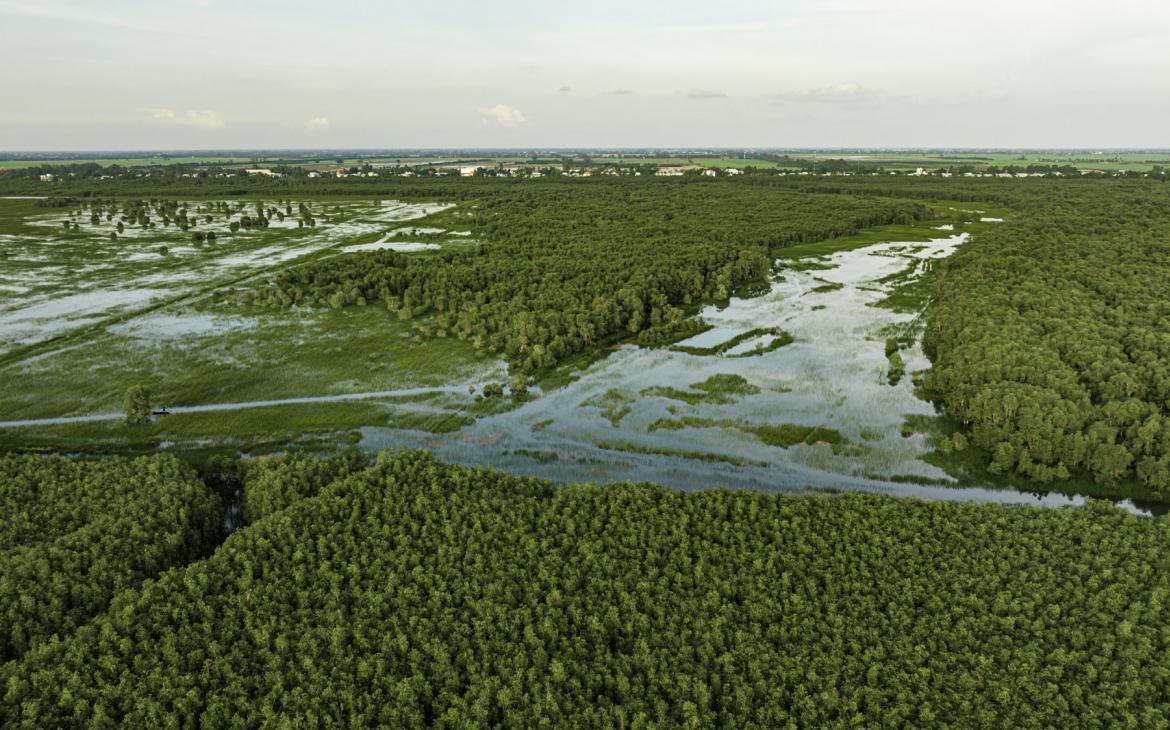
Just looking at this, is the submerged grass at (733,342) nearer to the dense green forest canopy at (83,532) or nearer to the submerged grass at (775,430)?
the submerged grass at (775,430)

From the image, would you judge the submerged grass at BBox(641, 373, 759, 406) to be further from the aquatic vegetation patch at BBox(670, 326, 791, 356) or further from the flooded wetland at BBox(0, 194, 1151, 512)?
the aquatic vegetation patch at BBox(670, 326, 791, 356)

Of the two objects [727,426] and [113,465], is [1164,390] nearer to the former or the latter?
[727,426]

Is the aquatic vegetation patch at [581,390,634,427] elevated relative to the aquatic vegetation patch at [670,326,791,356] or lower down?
lower down

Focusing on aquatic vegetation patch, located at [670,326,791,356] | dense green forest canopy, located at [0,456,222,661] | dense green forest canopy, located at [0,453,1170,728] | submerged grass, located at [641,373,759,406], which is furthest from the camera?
aquatic vegetation patch, located at [670,326,791,356]


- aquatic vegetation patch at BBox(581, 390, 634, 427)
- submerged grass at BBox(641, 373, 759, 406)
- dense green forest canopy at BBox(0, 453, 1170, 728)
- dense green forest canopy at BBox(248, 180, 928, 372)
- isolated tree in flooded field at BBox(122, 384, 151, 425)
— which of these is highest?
dense green forest canopy at BBox(248, 180, 928, 372)

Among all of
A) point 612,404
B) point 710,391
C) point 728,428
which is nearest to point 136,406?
point 612,404

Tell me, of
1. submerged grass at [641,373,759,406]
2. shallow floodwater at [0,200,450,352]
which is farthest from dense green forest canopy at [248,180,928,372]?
shallow floodwater at [0,200,450,352]

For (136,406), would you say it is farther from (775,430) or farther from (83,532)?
(775,430)

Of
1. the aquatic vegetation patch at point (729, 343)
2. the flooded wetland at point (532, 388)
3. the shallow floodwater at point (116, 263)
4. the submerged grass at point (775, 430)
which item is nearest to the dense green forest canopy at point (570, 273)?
the flooded wetland at point (532, 388)
